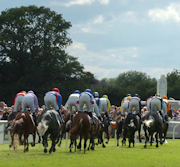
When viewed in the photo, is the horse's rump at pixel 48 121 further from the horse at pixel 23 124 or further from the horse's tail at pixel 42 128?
the horse at pixel 23 124

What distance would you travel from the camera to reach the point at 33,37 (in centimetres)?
3838

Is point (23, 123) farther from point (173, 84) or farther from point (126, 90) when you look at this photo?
point (173, 84)

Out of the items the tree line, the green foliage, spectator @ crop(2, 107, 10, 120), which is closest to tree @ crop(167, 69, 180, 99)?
the green foliage

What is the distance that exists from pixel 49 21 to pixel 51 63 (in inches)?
175

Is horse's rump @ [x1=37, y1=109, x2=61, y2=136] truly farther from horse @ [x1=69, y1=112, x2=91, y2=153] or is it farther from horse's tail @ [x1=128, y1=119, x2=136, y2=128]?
horse's tail @ [x1=128, y1=119, x2=136, y2=128]

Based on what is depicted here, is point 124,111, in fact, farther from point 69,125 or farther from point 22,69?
point 22,69

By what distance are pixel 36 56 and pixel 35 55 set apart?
0.80ft

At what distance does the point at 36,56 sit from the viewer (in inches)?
1531

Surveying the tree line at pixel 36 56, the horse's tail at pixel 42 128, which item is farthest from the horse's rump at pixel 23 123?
the tree line at pixel 36 56

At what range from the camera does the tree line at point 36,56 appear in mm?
37375

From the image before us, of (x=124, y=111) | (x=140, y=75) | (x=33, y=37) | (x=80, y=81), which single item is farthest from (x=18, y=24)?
(x=140, y=75)

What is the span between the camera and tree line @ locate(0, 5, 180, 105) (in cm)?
3738

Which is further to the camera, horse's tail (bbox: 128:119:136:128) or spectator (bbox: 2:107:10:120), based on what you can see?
spectator (bbox: 2:107:10:120)

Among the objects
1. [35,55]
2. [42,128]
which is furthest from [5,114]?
[35,55]
